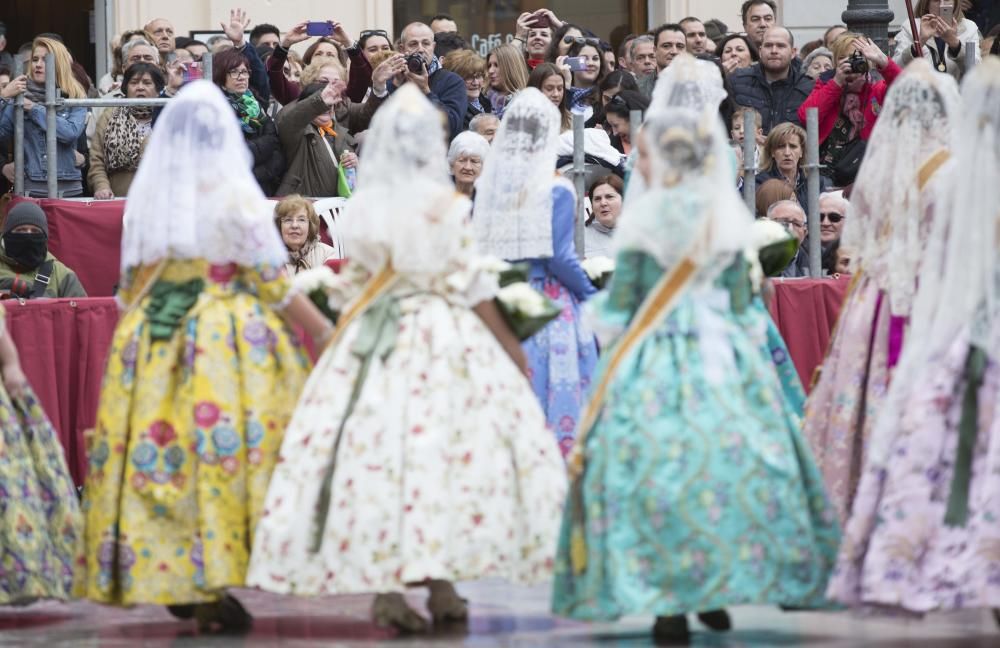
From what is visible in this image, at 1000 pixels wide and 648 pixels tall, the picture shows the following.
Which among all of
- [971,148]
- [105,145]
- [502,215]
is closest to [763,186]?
[502,215]

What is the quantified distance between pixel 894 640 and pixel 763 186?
4629mm

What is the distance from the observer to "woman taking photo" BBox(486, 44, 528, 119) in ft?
41.5

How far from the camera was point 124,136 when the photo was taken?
39.9 feet

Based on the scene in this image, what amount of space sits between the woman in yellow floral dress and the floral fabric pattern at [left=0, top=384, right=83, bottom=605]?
273 mm

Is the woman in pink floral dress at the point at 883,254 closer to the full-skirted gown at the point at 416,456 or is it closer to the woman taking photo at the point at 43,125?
the full-skirted gown at the point at 416,456

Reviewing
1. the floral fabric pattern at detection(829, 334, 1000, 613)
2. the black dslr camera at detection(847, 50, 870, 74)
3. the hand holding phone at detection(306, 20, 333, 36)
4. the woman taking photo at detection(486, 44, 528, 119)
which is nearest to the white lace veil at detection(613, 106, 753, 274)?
the floral fabric pattern at detection(829, 334, 1000, 613)

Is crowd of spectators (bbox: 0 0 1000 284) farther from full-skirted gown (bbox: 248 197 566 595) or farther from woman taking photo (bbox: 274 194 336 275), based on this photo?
full-skirted gown (bbox: 248 197 566 595)

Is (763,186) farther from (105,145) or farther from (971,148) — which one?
(971,148)

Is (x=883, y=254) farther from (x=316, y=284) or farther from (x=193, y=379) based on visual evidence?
(x=193, y=379)

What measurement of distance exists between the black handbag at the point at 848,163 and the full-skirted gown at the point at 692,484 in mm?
5321

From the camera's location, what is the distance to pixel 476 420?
7.27 metres

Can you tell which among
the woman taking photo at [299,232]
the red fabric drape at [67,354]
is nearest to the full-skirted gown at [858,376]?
the woman taking photo at [299,232]

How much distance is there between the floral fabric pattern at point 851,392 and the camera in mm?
8016

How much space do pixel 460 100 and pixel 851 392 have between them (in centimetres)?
474
